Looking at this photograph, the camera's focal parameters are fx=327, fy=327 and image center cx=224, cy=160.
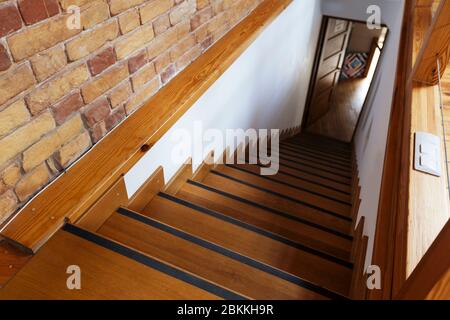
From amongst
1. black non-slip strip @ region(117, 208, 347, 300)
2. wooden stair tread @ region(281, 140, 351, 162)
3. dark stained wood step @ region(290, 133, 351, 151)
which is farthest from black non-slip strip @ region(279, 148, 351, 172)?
black non-slip strip @ region(117, 208, 347, 300)

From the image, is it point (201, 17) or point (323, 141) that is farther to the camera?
point (323, 141)

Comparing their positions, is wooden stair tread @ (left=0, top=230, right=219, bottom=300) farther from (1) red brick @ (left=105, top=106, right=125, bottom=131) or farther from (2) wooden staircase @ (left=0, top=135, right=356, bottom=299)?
(1) red brick @ (left=105, top=106, right=125, bottom=131)

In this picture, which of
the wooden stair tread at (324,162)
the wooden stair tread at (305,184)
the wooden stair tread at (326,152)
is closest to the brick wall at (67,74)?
the wooden stair tread at (305,184)

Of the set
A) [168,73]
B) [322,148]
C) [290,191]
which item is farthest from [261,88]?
[322,148]

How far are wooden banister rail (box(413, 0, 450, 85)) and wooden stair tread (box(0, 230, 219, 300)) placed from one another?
1346 mm

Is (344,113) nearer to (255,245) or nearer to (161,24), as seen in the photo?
(255,245)

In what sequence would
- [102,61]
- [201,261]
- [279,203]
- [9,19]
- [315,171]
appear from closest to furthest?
1. [9,19]
2. [102,61]
3. [201,261]
4. [279,203]
5. [315,171]

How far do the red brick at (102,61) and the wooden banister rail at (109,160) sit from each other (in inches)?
9.6

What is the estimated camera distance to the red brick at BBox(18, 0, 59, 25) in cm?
78

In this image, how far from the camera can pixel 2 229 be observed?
913 mm

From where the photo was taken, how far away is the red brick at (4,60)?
760mm

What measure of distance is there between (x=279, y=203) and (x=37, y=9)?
1614 mm

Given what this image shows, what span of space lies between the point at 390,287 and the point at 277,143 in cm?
338

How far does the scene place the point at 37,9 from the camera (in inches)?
31.9
